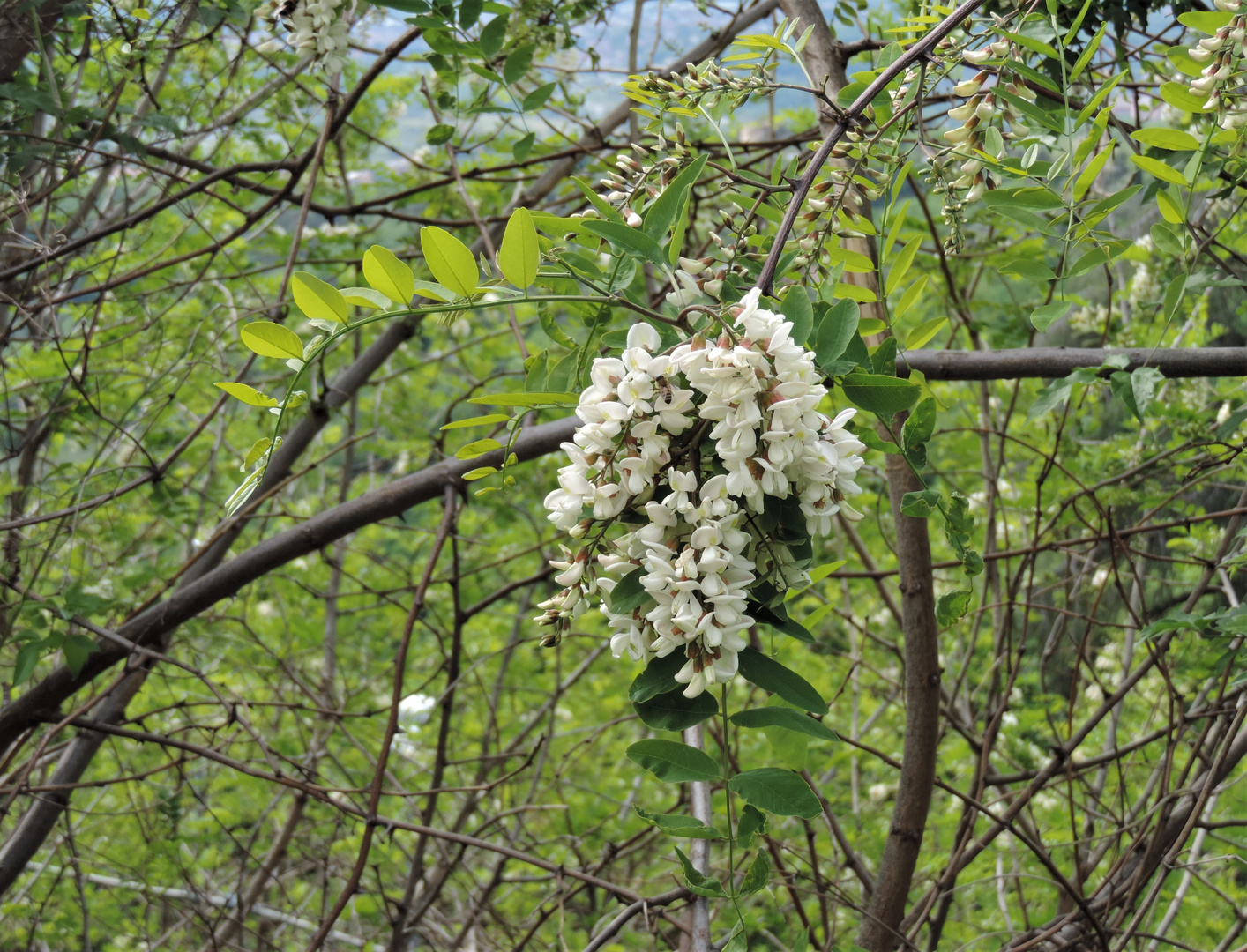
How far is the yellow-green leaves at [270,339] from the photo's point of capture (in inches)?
26.1

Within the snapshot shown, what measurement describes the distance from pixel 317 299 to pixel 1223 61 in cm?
77

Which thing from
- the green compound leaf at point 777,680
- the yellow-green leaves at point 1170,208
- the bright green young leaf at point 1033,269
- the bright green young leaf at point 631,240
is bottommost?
the green compound leaf at point 777,680

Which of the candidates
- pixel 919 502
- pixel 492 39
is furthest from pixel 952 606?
pixel 492 39

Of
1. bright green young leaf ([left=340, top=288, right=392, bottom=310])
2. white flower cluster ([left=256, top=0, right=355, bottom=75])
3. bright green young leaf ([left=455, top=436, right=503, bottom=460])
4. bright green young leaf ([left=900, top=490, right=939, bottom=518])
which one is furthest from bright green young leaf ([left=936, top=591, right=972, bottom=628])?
white flower cluster ([left=256, top=0, right=355, bottom=75])

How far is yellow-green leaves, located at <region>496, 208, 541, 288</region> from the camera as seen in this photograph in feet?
2.17

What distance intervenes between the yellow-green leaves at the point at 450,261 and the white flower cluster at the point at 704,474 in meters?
0.12

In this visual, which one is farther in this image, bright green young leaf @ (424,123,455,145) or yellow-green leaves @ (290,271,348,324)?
bright green young leaf @ (424,123,455,145)

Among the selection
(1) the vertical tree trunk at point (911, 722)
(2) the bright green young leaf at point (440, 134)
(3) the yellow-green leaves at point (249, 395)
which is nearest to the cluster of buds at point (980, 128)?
(1) the vertical tree trunk at point (911, 722)

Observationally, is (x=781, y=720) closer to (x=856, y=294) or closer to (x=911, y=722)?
(x=856, y=294)

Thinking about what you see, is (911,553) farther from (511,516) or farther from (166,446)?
(166,446)

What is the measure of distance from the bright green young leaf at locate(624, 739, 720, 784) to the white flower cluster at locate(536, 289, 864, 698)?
96 mm

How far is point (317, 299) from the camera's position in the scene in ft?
2.15

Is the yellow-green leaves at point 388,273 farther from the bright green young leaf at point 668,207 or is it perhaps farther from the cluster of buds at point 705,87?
the cluster of buds at point 705,87

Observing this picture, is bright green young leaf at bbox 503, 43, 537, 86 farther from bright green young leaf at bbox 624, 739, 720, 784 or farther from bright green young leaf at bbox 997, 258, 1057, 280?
bright green young leaf at bbox 624, 739, 720, 784
